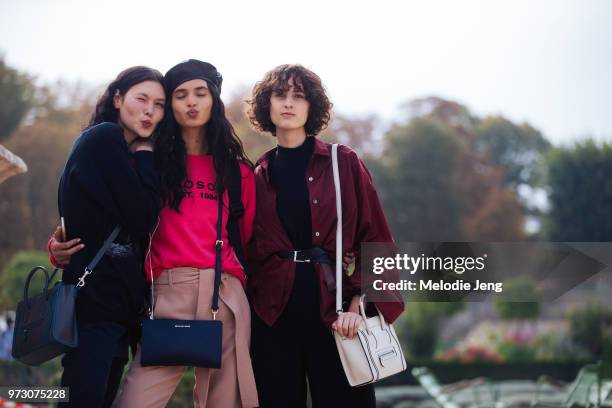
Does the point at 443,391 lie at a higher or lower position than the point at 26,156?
lower

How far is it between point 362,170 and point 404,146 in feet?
95.7

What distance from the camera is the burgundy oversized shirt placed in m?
3.66

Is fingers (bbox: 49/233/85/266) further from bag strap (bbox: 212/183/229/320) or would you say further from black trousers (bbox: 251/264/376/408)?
black trousers (bbox: 251/264/376/408)

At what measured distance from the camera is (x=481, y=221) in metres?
34.6

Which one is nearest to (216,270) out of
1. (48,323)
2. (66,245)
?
(66,245)

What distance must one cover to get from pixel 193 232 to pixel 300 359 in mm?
770

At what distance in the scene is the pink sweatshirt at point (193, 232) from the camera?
349 cm

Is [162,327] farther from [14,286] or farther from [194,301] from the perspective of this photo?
[14,286]

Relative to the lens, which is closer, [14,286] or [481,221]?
[14,286]

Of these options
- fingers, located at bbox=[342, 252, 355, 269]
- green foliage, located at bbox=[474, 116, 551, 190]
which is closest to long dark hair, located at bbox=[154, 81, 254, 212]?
fingers, located at bbox=[342, 252, 355, 269]

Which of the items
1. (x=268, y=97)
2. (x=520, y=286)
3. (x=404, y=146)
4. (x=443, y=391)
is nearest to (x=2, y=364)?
(x=443, y=391)

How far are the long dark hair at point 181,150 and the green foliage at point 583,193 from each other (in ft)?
92.9

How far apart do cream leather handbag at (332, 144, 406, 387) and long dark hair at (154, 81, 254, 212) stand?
548mm

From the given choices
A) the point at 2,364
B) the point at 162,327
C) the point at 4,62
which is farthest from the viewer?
the point at 4,62
